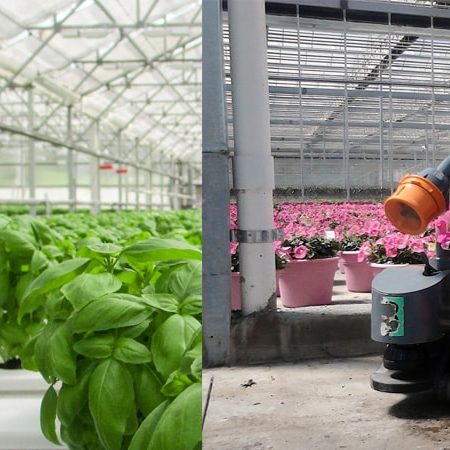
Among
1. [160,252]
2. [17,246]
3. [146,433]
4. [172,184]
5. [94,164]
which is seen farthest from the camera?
[172,184]

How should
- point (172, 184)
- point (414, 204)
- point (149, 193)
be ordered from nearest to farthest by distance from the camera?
point (414, 204), point (149, 193), point (172, 184)

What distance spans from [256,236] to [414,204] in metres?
0.11

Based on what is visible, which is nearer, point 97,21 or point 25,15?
point 25,15

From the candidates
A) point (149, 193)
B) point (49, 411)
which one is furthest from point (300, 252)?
point (149, 193)

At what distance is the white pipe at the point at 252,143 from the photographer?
44 centimetres

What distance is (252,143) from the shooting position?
0.44m

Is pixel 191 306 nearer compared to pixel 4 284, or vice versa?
pixel 191 306

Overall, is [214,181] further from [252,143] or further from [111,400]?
[111,400]

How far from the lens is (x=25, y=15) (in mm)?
4387

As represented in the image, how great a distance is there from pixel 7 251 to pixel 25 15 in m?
3.75

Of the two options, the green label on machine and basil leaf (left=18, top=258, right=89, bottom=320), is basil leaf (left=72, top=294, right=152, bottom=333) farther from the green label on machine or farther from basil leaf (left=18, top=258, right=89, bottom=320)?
the green label on machine

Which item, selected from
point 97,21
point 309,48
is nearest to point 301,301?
point 309,48

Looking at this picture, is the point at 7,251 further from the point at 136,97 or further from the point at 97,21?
the point at 136,97

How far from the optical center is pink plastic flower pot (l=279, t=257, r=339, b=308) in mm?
449
